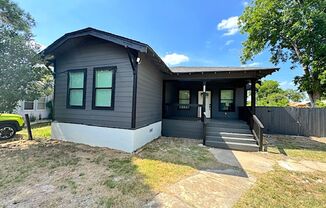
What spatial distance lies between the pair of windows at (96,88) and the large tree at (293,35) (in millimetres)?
12988

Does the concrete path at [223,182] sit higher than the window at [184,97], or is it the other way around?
the window at [184,97]

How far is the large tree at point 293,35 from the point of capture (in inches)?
476

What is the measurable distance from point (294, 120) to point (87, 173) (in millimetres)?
11643

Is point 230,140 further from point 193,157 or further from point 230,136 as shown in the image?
point 193,157

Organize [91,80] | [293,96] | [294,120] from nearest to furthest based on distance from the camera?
[91,80]
[294,120]
[293,96]

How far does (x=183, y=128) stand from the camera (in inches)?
356

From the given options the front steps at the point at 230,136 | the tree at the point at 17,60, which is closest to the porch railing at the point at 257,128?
the front steps at the point at 230,136

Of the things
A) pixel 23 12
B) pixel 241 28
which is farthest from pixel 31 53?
pixel 241 28

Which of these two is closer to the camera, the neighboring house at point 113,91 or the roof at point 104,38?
the roof at point 104,38

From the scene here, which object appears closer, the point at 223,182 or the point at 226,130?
the point at 223,182

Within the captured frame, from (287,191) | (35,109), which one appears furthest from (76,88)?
(35,109)

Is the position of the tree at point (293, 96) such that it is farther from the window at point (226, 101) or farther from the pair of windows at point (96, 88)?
the pair of windows at point (96, 88)

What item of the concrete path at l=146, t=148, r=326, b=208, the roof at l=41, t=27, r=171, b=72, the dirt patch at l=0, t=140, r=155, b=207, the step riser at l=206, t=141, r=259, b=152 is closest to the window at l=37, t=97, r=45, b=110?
the roof at l=41, t=27, r=171, b=72

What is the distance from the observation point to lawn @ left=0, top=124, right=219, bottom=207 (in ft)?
10.3
